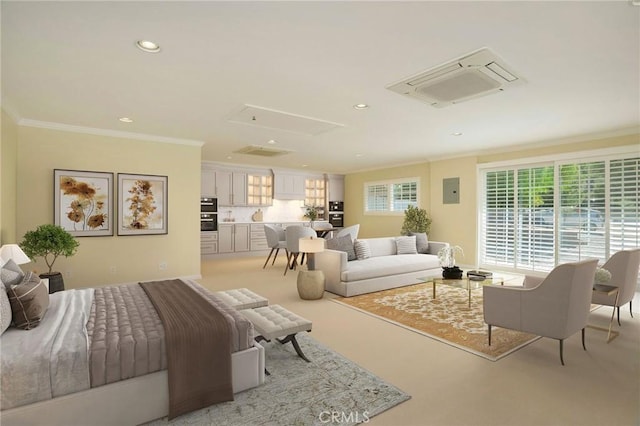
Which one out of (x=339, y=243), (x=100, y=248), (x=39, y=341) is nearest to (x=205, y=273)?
(x=100, y=248)

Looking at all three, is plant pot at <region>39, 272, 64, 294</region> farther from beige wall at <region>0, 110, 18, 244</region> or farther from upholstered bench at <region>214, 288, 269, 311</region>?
upholstered bench at <region>214, 288, 269, 311</region>

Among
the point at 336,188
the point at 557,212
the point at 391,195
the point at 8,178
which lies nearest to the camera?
the point at 8,178

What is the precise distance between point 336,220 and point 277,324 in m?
8.34

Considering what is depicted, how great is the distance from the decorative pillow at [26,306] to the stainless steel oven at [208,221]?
251 inches

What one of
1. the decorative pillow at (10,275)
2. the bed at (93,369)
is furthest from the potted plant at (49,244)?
the bed at (93,369)

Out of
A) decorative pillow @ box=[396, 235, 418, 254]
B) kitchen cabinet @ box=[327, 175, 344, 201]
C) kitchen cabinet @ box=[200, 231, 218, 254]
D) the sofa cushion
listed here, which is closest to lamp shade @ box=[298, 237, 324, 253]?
the sofa cushion

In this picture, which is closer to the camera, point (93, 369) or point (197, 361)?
point (93, 369)

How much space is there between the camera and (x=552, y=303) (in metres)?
2.73

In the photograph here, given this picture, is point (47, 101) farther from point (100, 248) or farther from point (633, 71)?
point (633, 71)

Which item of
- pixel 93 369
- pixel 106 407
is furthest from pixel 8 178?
pixel 106 407

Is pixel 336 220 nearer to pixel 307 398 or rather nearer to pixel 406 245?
pixel 406 245

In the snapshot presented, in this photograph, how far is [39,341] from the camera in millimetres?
1978

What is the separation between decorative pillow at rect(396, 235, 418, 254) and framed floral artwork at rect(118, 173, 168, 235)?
13.9ft

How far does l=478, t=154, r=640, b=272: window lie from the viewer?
5141mm
